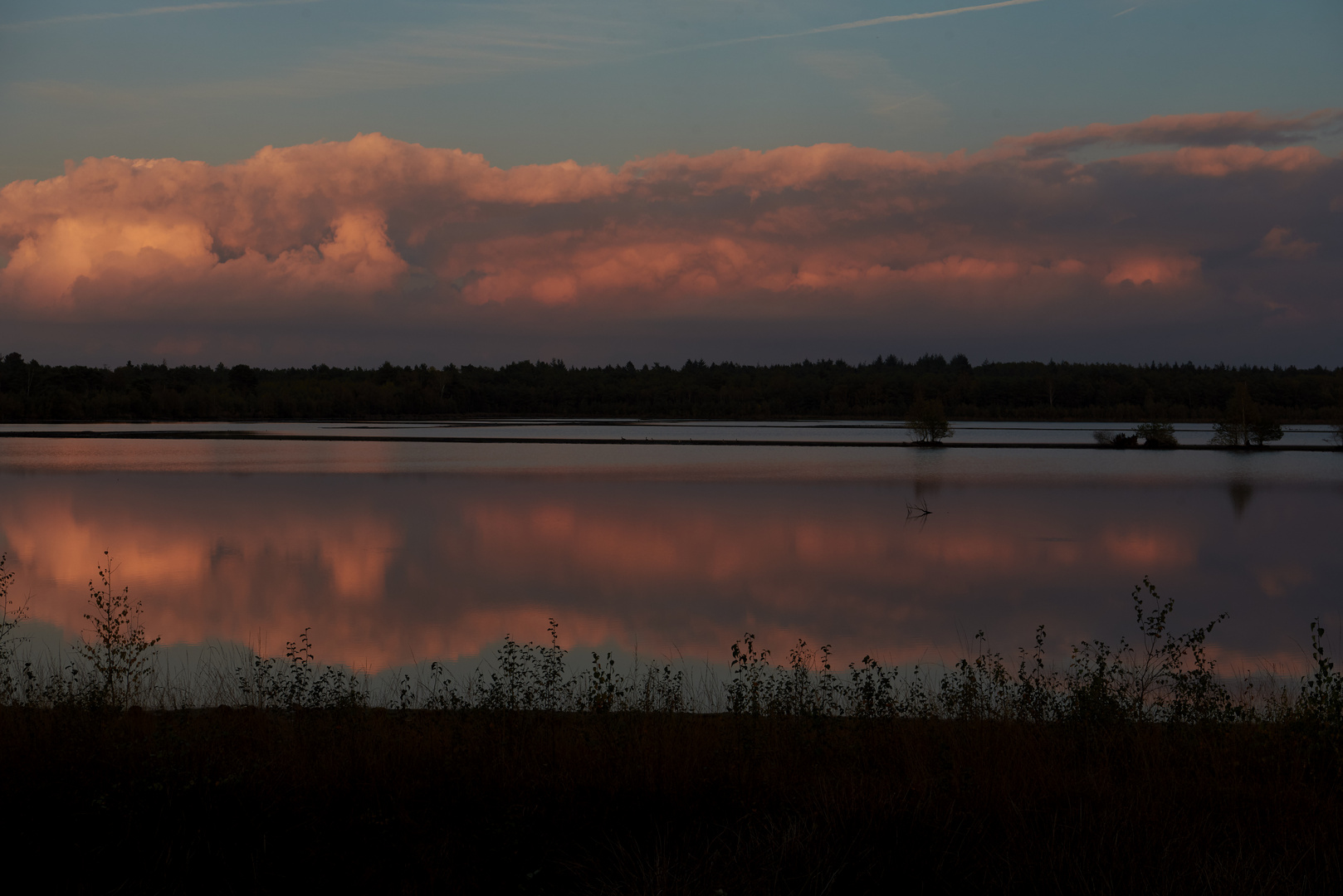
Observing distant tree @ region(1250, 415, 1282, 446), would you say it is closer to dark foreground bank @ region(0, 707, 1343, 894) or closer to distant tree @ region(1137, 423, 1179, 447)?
distant tree @ region(1137, 423, 1179, 447)

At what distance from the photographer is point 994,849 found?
4496mm

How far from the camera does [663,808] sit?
495 cm

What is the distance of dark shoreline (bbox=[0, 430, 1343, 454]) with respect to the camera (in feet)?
198

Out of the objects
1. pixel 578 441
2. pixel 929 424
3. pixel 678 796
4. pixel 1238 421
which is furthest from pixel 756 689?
pixel 1238 421

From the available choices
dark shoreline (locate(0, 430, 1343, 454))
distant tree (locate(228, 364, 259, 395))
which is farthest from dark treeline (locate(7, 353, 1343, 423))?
dark shoreline (locate(0, 430, 1343, 454))

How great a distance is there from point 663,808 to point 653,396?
140882mm

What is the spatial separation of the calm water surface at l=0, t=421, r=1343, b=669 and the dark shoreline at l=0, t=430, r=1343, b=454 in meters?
22.7

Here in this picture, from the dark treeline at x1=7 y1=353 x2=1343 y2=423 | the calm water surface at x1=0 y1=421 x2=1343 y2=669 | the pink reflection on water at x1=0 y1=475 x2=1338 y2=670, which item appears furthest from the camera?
the dark treeline at x1=7 y1=353 x2=1343 y2=423

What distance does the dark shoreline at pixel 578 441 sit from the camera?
6031 centimetres

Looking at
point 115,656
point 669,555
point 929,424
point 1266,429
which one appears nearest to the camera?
point 115,656

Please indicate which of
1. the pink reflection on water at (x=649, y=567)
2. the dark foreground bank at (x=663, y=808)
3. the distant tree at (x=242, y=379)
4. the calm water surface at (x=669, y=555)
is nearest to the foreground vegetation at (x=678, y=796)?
the dark foreground bank at (x=663, y=808)

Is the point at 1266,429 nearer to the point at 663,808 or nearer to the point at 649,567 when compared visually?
the point at 649,567

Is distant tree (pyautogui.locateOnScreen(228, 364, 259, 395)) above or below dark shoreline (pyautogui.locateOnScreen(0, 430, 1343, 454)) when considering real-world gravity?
above

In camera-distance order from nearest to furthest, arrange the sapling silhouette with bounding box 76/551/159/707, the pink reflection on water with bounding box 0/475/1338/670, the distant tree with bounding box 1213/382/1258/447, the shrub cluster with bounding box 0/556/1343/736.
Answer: the shrub cluster with bounding box 0/556/1343/736 < the sapling silhouette with bounding box 76/551/159/707 < the pink reflection on water with bounding box 0/475/1338/670 < the distant tree with bounding box 1213/382/1258/447
